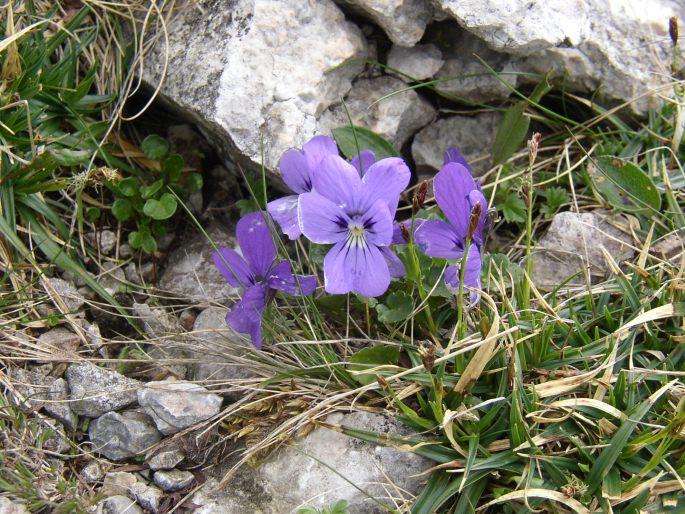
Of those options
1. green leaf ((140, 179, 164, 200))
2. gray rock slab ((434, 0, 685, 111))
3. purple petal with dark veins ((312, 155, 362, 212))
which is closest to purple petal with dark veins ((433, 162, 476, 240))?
purple petal with dark veins ((312, 155, 362, 212))

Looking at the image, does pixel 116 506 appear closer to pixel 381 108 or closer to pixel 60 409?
pixel 60 409

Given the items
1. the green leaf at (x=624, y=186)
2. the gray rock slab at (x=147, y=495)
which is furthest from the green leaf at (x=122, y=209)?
the green leaf at (x=624, y=186)

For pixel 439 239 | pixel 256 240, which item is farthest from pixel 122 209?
pixel 439 239

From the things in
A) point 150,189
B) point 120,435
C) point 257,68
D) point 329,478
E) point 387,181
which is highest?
point 257,68

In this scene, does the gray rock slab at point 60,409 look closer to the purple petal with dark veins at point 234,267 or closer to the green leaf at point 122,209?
the purple petal with dark veins at point 234,267

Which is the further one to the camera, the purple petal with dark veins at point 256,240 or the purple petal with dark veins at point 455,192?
the purple petal with dark veins at point 256,240

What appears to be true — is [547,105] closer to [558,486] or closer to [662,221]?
[662,221]
